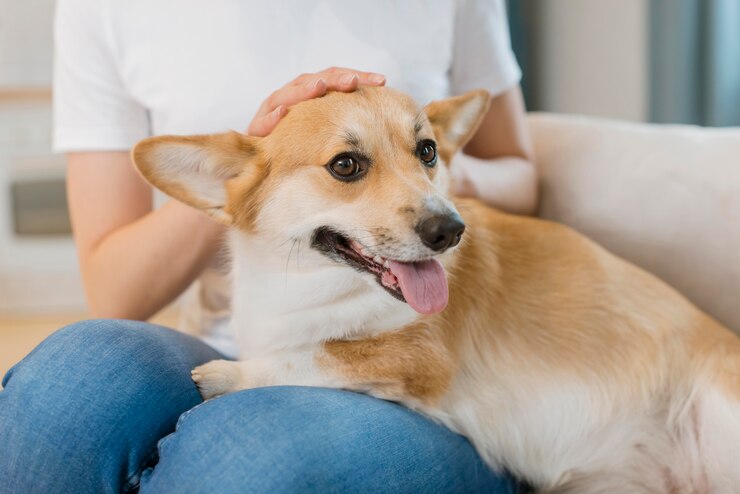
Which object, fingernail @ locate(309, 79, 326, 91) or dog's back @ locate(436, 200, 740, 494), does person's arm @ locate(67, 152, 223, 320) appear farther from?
dog's back @ locate(436, 200, 740, 494)

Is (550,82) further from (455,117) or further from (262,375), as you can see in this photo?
(262,375)

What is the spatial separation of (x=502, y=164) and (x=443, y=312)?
1.55 ft

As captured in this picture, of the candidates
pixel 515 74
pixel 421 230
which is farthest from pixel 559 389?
pixel 515 74

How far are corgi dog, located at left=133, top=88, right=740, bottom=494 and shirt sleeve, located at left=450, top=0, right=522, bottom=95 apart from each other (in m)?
0.25

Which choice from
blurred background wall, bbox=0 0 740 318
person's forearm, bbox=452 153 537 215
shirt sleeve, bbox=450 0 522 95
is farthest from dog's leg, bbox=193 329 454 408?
blurred background wall, bbox=0 0 740 318

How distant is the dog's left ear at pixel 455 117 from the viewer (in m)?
1.22

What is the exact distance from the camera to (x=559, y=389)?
117cm

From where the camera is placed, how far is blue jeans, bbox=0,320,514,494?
0.87 meters

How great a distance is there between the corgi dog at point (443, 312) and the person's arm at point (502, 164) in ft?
0.65

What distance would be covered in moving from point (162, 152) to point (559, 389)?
0.66 metres

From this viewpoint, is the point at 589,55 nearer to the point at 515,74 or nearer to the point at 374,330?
the point at 515,74

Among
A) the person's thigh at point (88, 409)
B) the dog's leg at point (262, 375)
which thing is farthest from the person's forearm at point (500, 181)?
the person's thigh at point (88, 409)

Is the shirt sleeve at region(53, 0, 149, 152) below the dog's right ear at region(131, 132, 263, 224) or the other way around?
the other way around

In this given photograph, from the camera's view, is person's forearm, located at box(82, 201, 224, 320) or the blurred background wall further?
the blurred background wall
